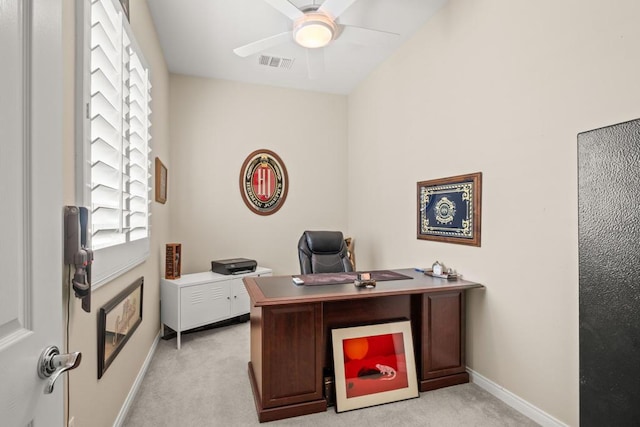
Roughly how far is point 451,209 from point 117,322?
2.53 meters

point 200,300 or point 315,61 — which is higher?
point 315,61

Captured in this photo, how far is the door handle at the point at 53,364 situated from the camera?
754 mm

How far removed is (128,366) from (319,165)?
10.9ft

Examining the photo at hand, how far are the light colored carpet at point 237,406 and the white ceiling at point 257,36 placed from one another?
114 inches

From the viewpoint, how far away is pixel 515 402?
226 centimetres

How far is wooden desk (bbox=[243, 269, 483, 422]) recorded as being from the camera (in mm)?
2135

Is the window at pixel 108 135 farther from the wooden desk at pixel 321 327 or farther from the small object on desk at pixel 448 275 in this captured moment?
the small object on desk at pixel 448 275

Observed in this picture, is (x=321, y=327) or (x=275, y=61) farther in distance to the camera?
(x=275, y=61)

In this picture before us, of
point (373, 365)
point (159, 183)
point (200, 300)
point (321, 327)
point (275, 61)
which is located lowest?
point (373, 365)

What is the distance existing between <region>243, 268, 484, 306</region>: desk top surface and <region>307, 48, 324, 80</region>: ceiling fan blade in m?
1.99

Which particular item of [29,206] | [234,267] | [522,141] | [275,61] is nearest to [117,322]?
[29,206]

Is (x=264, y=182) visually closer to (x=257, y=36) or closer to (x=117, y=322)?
(x=257, y=36)

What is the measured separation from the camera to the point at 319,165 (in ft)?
15.8

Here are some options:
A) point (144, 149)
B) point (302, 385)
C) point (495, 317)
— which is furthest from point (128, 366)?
point (495, 317)
